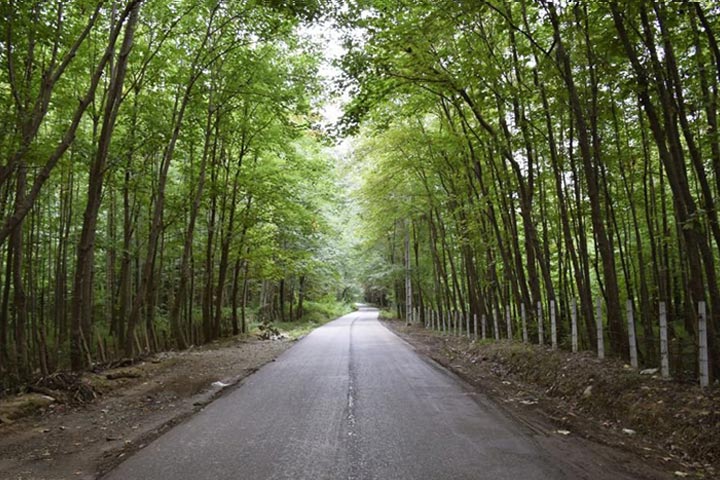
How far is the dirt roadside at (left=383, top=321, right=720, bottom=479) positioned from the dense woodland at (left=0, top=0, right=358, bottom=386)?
6.43 meters

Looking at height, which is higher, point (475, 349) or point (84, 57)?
point (84, 57)

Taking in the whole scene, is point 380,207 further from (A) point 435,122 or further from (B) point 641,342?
(B) point 641,342

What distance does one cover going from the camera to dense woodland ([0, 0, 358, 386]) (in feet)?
27.1

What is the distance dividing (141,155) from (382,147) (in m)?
8.15

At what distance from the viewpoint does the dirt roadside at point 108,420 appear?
449 centimetres

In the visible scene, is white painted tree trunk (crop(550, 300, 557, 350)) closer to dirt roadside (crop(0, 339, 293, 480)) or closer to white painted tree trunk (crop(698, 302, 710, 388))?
white painted tree trunk (crop(698, 302, 710, 388))

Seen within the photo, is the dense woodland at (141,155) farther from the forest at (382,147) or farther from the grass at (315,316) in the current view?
the grass at (315,316)

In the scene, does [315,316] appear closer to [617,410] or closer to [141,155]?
[141,155]

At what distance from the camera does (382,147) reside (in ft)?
59.4

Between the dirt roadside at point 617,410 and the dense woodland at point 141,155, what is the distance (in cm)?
643

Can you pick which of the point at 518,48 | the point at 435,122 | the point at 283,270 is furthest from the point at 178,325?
the point at 518,48

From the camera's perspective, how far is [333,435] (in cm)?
515

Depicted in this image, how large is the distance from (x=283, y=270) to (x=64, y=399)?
15.9 m

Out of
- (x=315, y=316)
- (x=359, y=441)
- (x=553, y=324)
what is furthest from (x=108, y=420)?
(x=315, y=316)
